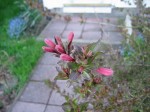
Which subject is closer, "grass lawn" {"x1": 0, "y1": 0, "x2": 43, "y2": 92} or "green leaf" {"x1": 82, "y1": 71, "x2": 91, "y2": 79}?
"green leaf" {"x1": 82, "y1": 71, "x2": 91, "y2": 79}

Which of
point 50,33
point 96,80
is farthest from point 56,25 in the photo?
point 96,80

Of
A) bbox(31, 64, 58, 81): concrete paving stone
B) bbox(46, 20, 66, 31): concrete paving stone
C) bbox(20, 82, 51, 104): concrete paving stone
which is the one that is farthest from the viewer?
bbox(46, 20, 66, 31): concrete paving stone

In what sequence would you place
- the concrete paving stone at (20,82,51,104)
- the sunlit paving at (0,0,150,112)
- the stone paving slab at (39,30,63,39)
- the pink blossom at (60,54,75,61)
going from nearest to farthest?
1. the pink blossom at (60,54,75,61)
2. the sunlit paving at (0,0,150,112)
3. the concrete paving stone at (20,82,51,104)
4. the stone paving slab at (39,30,63,39)

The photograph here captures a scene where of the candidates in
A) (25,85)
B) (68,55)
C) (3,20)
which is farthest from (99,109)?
(3,20)

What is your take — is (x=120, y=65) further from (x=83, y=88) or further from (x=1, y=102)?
(x=1, y=102)

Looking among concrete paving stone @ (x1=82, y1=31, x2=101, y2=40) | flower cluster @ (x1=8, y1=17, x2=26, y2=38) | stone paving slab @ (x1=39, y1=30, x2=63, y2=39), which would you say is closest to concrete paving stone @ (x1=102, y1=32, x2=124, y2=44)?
concrete paving stone @ (x1=82, y1=31, x2=101, y2=40)

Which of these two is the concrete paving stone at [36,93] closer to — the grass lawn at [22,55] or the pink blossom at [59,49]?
the grass lawn at [22,55]

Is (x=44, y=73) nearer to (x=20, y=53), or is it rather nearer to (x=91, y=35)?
(x=20, y=53)

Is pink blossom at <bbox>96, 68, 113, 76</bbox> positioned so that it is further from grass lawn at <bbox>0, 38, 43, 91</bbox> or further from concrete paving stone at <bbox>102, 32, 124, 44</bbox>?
concrete paving stone at <bbox>102, 32, 124, 44</bbox>

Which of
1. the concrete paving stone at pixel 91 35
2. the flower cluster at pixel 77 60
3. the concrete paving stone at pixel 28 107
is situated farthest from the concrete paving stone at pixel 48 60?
the flower cluster at pixel 77 60
